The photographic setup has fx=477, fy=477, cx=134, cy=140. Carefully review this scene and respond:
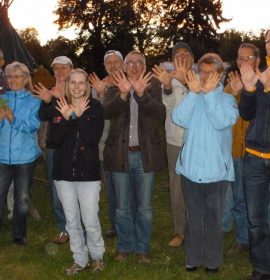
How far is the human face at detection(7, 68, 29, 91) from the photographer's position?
5.76 metres

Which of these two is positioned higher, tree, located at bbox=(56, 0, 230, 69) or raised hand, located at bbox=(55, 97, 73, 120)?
tree, located at bbox=(56, 0, 230, 69)

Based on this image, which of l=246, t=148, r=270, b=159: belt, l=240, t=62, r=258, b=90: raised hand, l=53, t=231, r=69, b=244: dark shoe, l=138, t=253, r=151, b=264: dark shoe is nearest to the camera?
l=240, t=62, r=258, b=90: raised hand

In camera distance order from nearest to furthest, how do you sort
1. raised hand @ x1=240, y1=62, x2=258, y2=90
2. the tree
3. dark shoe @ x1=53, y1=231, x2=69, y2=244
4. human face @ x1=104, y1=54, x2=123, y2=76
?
raised hand @ x1=240, y1=62, x2=258, y2=90, human face @ x1=104, y1=54, x2=123, y2=76, dark shoe @ x1=53, y1=231, x2=69, y2=244, the tree

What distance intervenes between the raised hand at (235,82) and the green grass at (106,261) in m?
1.96

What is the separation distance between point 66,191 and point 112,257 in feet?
3.82

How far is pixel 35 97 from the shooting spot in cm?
580

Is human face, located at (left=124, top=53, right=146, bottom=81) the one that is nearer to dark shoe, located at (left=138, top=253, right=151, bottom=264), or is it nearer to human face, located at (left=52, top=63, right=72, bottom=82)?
human face, located at (left=52, top=63, right=72, bottom=82)

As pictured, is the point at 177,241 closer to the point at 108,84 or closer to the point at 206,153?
the point at 206,153

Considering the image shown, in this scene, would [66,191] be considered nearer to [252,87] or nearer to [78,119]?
[78,119]

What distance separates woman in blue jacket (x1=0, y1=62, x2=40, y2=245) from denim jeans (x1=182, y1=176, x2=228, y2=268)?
1964 mm

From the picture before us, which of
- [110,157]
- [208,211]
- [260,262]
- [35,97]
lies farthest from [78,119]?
[260,262]

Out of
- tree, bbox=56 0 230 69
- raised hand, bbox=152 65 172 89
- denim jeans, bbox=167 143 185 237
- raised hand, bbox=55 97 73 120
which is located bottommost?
denim jeans, bbox=167 143 185 237

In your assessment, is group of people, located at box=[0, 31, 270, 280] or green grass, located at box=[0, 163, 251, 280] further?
green grass, located at box=[0, 163, 251, 280]

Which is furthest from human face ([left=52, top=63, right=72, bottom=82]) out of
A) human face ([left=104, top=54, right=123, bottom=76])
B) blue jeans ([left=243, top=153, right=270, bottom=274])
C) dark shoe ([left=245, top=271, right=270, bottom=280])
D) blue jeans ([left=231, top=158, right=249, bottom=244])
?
dark shoe ([left=245, top=271, right=270, bottom=280])
